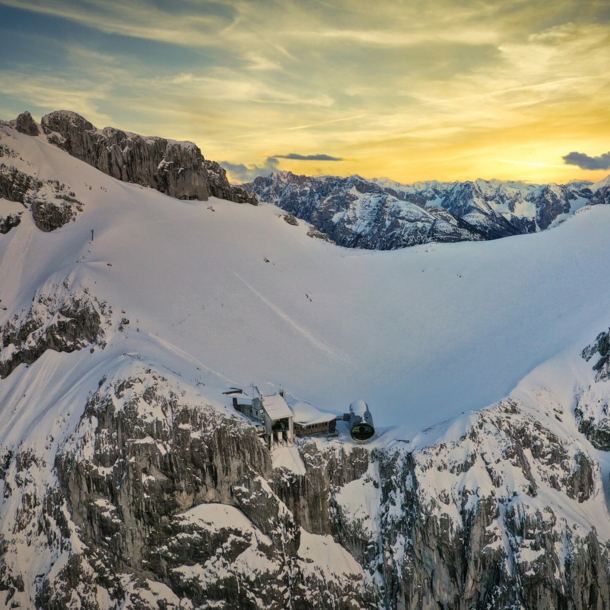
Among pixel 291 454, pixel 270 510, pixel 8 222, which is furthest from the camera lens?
pixel 8 222

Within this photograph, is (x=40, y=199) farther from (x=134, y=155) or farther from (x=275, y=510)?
(x=275, y=510)

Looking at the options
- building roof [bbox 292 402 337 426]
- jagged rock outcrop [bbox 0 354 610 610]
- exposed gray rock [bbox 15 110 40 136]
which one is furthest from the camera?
exposed gray rock [bbox 15 110 40 136]

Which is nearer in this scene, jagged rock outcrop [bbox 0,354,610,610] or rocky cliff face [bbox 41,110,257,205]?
jagged rock outcrop [bbox 0,354,610,610]

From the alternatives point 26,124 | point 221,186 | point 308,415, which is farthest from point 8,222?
point 308,415

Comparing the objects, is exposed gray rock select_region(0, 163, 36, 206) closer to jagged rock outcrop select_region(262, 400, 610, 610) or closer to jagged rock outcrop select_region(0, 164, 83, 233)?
jagged rock outcrop select_region(0, 164, 83, 233)

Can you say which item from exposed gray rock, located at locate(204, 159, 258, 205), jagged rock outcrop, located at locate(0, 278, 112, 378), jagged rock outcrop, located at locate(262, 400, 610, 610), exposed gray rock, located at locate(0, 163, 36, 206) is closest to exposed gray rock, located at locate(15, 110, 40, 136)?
exposed gray rock, located at locate(0, 163, 36, 206)
